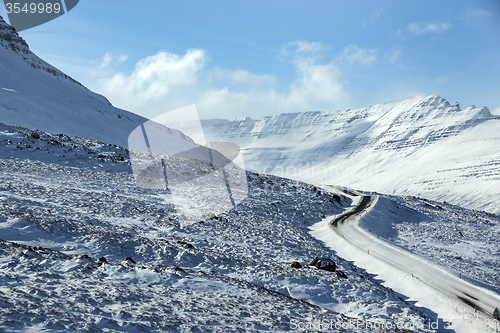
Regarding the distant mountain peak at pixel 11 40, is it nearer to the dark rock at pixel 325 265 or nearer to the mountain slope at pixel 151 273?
the mountain slope at pixel 151 273

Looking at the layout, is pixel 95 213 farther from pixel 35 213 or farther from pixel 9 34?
pixel 9 34

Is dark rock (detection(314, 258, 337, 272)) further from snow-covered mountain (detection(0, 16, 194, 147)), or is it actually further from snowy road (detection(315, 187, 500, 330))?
snow-covered mountain (detection(0, 16, 194, 147))

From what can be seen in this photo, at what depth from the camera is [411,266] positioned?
2172 cm

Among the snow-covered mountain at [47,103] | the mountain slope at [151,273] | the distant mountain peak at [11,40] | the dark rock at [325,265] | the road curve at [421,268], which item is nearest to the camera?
the mountain slope at [151,273]

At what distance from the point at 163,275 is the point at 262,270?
5038 mm

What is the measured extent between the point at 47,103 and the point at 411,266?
219ft

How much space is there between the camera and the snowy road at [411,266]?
16375 mm

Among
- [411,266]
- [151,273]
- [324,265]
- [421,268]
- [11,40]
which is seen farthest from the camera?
[11,40]

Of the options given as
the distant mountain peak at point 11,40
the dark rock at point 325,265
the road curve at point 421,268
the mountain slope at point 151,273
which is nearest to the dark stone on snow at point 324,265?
the dark rock at point 325,265

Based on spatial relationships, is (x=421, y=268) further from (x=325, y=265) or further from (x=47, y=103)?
(x=47, y=103)

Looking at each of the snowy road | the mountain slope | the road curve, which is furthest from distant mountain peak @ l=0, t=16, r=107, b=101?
the road curve

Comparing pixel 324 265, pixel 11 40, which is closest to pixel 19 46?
pixel 11 40

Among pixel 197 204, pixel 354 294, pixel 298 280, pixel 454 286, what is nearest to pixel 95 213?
pixel 197 204

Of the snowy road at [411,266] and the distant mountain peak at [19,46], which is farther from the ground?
the distant mountain peak at [19,46]
